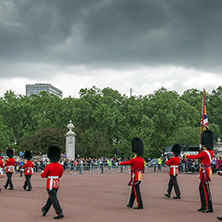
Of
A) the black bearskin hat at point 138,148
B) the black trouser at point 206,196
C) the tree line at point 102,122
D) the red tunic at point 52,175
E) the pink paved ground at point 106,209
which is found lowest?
the pink paved ground at point 106,209

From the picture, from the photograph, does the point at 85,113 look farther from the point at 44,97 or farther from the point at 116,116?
the point at 44,97

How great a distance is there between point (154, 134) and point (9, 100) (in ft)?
80.7

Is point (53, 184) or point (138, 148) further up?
point (138, 148)

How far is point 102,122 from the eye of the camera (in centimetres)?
5559

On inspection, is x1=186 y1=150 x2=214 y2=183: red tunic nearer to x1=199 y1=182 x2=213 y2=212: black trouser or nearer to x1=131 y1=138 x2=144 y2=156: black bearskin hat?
x1=199 y1=182 x2=213 y2=212: black trouser

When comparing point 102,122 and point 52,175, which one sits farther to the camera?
point 102,122

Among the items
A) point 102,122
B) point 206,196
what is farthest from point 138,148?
point 102,122

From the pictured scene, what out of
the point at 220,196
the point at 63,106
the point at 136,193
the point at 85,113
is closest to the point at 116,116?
the point at 85,113

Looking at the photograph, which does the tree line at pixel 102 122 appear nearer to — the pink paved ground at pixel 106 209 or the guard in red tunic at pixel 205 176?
the pink paved ground at pixel 106 209

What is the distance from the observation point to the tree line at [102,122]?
53344 millimetres

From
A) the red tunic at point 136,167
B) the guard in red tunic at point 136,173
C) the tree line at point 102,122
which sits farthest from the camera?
the tree line at point 102,122

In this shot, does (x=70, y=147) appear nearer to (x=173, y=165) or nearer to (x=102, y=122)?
(x=102, y=122)

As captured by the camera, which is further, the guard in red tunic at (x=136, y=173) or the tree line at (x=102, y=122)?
the tree line at (x=102, y=122)

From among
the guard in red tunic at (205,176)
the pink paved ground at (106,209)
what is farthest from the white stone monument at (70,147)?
the guard in red tunic at (205,176)
